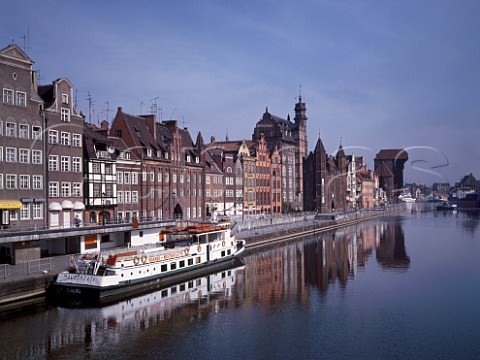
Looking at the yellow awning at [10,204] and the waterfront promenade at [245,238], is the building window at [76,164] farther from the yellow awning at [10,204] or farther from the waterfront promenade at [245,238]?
the waterfront promenade at [245,238]

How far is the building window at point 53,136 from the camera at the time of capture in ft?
169

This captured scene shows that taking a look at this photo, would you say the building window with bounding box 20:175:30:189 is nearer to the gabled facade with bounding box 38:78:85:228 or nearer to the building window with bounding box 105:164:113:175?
the gabled facade with bounding box 38:78:85:228

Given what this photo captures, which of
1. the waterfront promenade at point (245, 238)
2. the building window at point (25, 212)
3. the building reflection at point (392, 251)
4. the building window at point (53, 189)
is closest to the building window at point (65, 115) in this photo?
the building window at point (53, 189)

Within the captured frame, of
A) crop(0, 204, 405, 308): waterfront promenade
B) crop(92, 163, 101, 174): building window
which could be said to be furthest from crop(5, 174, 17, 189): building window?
crop(92, 163, 101, 174): building window

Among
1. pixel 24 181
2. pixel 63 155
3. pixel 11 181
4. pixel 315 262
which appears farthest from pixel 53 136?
pixel 315 262

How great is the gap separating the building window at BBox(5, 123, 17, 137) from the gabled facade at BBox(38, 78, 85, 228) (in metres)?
3.77

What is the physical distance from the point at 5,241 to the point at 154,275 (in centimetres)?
1230

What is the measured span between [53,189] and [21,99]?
359 inches

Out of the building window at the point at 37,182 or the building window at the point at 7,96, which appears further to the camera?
the building window at the point at 37,182

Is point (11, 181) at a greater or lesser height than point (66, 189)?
greater

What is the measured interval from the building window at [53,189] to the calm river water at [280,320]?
51.4ft

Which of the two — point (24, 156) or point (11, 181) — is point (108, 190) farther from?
point (11, 181)

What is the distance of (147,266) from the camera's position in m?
45.4

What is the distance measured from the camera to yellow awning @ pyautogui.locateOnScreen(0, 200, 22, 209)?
45531 millimetres
